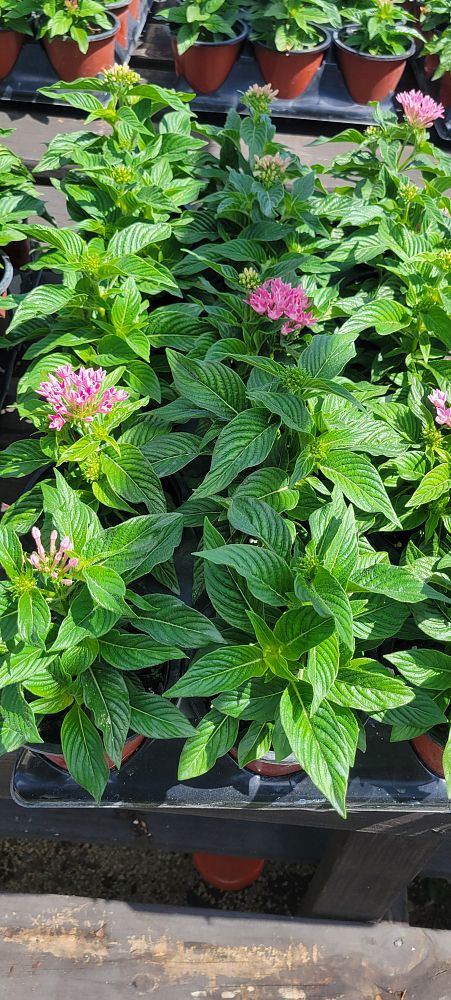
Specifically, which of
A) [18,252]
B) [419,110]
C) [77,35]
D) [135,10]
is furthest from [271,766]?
[135,10]

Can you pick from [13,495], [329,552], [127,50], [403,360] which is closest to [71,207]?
[13,495]

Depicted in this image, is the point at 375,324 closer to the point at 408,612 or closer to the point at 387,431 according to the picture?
the point at 387,431

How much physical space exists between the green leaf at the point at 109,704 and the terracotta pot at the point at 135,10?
108 inches

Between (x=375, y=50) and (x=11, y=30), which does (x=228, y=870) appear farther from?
(x=375, y=50)

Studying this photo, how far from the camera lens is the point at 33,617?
2.87 feet

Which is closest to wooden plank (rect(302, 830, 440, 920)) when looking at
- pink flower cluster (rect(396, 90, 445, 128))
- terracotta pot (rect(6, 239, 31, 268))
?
pink flower cluster (rect(396, 90, 445, 128))

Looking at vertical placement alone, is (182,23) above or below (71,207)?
above

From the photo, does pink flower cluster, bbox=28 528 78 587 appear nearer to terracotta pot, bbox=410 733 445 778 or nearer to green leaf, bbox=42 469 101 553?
green leaf, bbox=42 469 101 553

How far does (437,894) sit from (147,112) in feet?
6.60

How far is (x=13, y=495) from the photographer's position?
1553 millimetres

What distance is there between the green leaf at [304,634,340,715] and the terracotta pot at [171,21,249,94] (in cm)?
240

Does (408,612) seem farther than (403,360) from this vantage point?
No

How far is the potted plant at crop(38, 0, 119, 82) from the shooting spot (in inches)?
94.2

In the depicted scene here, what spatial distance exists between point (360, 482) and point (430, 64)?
2469 mm
